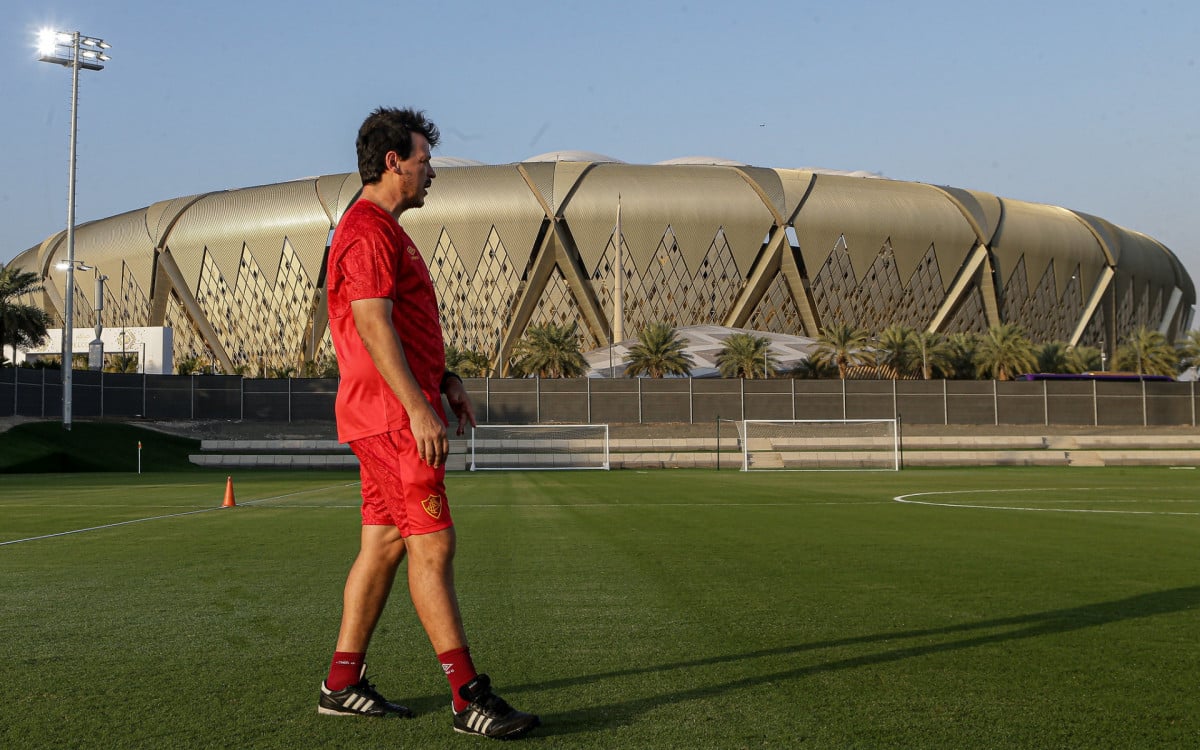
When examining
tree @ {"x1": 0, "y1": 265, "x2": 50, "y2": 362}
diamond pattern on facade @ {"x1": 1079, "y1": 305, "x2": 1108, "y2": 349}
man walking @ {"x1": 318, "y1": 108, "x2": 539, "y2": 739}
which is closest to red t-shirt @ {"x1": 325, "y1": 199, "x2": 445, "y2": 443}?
man walking @ {"x1": 318, "y1": 108, "x2": 539, "y2": 739}

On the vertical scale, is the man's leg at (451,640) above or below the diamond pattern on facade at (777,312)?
below

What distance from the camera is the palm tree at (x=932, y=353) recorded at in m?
70.4

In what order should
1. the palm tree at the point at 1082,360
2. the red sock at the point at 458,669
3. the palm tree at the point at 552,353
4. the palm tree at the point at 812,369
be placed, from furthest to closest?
the palm tree at the point at 1082,360
the palm tree at the point at 812,369
the palm tree at the point at 552,353
the red sock at the point at 458,669

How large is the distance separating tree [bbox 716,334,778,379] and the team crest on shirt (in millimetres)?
70917

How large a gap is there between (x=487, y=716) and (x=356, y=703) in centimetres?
55

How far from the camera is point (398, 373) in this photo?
11.7 ft

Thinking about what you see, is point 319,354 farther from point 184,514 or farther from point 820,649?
point 820,649

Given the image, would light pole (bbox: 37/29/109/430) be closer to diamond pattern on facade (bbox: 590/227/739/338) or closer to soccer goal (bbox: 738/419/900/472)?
soccer goal (bbox: 738/419/900/472)

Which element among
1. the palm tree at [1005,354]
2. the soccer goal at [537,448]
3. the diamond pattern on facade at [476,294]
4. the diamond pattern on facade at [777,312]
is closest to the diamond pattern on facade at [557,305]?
the diamond pattern on facade at [476,294]

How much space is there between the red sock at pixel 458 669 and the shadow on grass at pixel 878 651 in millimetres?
293

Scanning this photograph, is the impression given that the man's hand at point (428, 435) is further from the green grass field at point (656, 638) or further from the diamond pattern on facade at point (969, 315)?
the diamond pattern on facade at point (969, 315)

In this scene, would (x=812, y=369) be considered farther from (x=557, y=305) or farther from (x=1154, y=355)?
(x=557, y=305)

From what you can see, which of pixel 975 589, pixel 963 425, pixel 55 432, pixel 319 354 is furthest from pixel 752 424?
pixel 319 354

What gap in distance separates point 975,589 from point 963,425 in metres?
49.5
